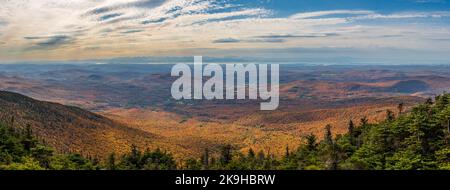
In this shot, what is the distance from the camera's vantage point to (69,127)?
397 feet

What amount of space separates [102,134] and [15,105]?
2590 centimetres

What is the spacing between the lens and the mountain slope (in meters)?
103

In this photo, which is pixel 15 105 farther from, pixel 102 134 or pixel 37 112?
pixel 102 134

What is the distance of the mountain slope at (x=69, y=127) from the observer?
338ft
